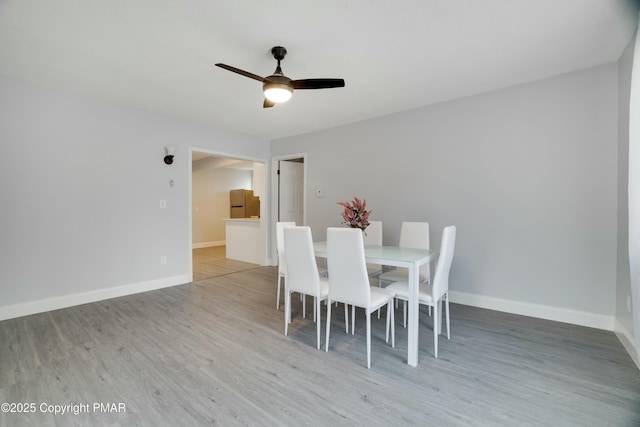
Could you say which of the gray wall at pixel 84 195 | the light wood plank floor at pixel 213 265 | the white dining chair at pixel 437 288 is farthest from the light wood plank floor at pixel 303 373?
the light wood plank floor at pixel 213 265

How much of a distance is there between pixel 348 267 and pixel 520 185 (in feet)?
7.34

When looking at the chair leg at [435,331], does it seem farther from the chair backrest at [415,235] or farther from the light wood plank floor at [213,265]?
the light wood plank floor at [213,265]

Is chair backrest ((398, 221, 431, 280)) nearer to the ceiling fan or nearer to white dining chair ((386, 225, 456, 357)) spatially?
white dining chair ((386, 225, 456, 357))

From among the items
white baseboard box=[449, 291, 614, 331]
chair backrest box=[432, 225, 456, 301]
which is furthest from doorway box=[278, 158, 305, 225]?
chair backrest box=[432, 225, 456, 301]

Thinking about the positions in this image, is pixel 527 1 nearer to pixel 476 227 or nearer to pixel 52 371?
pixel 476 227

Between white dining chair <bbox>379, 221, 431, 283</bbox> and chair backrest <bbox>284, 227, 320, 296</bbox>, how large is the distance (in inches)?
34.1

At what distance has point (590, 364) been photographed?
204 centimetres

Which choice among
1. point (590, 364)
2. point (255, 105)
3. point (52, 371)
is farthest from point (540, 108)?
point (52, 371)

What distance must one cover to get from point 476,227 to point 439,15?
227 cm

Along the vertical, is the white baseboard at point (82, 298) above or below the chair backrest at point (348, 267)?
below

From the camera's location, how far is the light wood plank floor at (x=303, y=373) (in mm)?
1564

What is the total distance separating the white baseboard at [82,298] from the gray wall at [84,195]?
4 centimetres

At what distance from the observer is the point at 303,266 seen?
242 centimetres

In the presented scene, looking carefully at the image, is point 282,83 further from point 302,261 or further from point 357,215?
point 302,261
